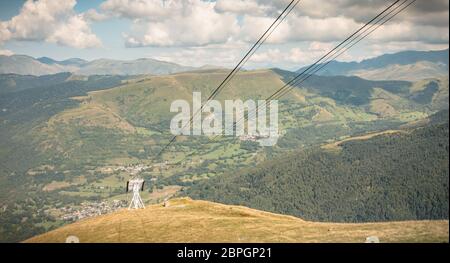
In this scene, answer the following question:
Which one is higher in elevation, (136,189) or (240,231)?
(240,231)

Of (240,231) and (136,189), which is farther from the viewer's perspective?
(136,189)

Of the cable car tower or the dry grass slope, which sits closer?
the dry grass slope

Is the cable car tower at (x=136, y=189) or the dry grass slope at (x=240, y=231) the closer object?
the dry grass slope at (x=240, y=231)
